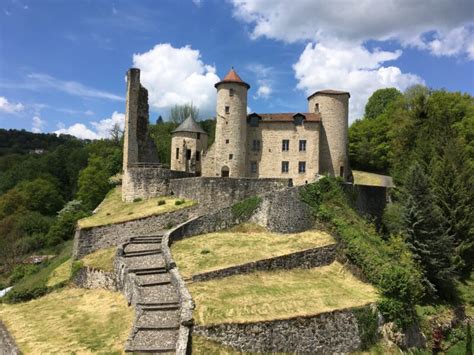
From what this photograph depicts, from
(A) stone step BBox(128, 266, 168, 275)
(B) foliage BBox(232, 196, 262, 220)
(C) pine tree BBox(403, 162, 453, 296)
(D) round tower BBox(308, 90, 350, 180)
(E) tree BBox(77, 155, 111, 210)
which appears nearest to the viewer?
(A) stone step BBox(128, 266, 168, 275)

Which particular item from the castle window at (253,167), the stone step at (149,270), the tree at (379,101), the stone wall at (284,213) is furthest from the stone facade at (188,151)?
the tree at (379,101)

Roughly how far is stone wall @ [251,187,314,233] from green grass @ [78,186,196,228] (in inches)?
204

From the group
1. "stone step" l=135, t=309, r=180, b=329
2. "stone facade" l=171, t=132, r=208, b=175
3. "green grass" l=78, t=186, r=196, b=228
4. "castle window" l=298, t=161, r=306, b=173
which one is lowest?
"stone step" l=135, t=309, r=180, b=329

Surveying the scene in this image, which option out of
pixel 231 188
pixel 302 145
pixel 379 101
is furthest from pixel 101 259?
pixel 379 101

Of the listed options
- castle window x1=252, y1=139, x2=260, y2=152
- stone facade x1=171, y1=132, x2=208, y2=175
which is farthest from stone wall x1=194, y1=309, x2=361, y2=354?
stone facade x1=171, y1=132, x2=208, y2=175

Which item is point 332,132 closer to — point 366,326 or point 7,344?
point 366,326

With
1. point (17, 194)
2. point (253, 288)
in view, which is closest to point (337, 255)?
point (253, 288)

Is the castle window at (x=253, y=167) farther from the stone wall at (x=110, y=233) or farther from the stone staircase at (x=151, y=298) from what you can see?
the stone staircase at (x=151, y=298)

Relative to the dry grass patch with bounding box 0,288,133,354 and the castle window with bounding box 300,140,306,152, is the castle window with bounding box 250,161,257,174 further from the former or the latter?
the dry grass patch with bounding box 0,288,133,354

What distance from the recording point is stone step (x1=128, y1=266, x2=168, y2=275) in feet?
64.7

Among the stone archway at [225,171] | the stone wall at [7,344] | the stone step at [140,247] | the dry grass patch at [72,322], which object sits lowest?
the stone wall at [7,344]

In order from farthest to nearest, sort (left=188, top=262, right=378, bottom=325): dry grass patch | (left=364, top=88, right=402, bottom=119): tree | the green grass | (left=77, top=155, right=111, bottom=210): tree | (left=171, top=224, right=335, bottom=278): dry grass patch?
(left=364, top=88, right=402, bottom=119): tree → (left=77, top=155, right=111, bottom=210): tree → the green grass → (left=171, top=224, right=335, bottom=278): dry grass patch → (left=188, top=262, right=378, bottom=325): dry grass patch

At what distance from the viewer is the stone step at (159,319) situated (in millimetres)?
15180

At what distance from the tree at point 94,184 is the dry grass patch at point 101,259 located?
26.3 metres
